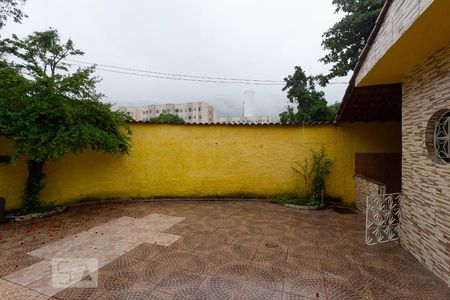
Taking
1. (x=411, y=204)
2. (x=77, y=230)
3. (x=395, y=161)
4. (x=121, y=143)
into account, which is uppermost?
(x=121, y=143)

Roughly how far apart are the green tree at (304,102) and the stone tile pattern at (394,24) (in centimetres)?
844

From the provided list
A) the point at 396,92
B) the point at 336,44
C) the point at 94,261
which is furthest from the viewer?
the point at 336,44

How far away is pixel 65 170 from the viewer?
24.2 feet

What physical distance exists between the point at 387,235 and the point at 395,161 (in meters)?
4.27

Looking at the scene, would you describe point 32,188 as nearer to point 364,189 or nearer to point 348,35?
point 364,189

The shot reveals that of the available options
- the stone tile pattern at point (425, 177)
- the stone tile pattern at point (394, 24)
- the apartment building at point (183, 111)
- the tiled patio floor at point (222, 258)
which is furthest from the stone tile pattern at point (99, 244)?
the apartment building at point (183, 111)

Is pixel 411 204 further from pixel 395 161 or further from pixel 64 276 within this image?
pixel 64 276

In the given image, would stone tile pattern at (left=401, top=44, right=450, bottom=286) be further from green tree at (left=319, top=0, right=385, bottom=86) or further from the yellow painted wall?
green tree at (left=319, top=0, right=385, bottom=86)

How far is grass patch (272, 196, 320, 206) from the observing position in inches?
295

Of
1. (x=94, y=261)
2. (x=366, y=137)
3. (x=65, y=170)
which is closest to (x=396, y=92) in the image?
(x=366, y=137)

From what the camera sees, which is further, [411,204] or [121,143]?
[121,143]

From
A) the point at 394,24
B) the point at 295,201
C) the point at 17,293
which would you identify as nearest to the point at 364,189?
the point at 295,201

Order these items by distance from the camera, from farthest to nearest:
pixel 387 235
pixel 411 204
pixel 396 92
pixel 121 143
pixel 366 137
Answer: pixel 366 137 < pixel 121 143 < pixel 396 92 < pixel 387 235 < pixel 411 204

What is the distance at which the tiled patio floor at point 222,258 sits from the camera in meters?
3.12
